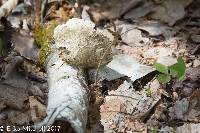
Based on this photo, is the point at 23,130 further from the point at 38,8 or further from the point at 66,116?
the point at 38,8

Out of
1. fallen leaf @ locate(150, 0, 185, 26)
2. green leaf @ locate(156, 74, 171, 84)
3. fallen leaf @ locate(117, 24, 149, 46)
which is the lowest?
green leaf @ locate(156, 74, 171, 84)

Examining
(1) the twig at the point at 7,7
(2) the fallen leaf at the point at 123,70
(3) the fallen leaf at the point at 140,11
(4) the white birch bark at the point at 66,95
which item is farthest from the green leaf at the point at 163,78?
(1) the twig at the point at 7,7

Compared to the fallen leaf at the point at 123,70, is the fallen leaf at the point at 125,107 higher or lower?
lower

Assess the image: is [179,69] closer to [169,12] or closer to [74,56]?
[74,56]

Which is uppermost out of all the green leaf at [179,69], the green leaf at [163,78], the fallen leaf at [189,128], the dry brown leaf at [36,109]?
the green leaf at [179,69]

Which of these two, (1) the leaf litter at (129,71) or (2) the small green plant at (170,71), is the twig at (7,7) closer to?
(1) the leaf litter at (129,71)

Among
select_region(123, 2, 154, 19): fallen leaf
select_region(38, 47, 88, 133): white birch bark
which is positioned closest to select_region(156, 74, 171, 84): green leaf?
select_region(38, 47, 88, 133): white birch bark

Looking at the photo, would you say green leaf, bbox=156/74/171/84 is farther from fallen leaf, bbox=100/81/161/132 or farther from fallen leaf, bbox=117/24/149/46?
fallen leaf, bbox=117/24/149/46

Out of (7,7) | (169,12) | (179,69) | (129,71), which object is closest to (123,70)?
(129,71)
